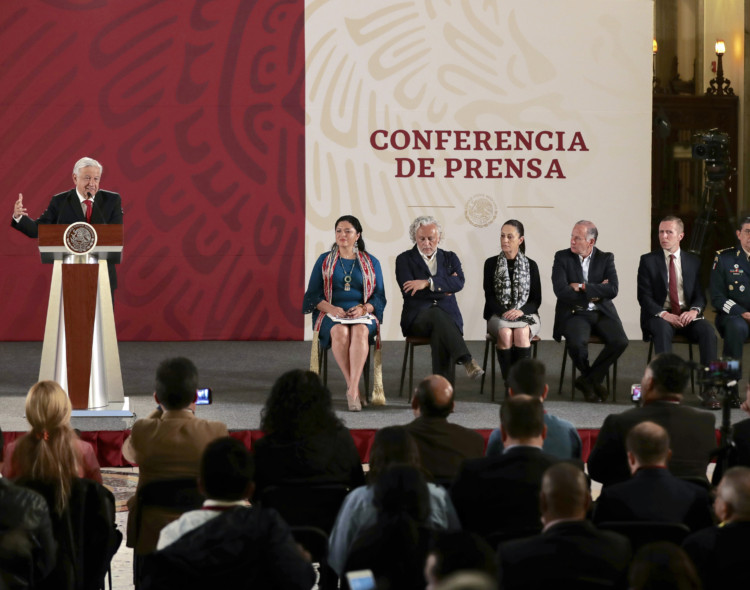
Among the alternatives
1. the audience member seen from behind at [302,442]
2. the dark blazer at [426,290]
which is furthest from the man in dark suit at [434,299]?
the audience member seen from behind at [302,442]

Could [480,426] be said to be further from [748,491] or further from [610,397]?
[748,491]

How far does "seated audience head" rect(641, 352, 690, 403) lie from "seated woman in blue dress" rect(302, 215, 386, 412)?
250 centimetres

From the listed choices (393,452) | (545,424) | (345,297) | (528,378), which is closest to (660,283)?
(345,297)

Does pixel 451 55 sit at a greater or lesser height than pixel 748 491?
greater

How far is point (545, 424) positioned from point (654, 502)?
2.03 ft

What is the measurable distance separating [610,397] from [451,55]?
302cm

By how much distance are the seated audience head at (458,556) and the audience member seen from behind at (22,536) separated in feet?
3.72

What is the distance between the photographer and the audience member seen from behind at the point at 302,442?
127 inches

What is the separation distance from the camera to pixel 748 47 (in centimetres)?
1200

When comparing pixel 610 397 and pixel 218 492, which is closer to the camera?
pixel 218 492

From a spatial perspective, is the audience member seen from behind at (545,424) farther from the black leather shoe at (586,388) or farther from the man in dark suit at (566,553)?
the black leather shoe at (586,388)

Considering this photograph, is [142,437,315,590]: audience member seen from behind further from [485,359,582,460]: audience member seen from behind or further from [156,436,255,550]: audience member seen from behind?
[485,359,582,460]: audience member seen from behind

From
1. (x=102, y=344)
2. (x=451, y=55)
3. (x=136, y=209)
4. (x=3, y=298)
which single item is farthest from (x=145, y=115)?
(x=102, y=344)

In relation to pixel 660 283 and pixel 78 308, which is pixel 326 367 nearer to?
pixel 78 308
